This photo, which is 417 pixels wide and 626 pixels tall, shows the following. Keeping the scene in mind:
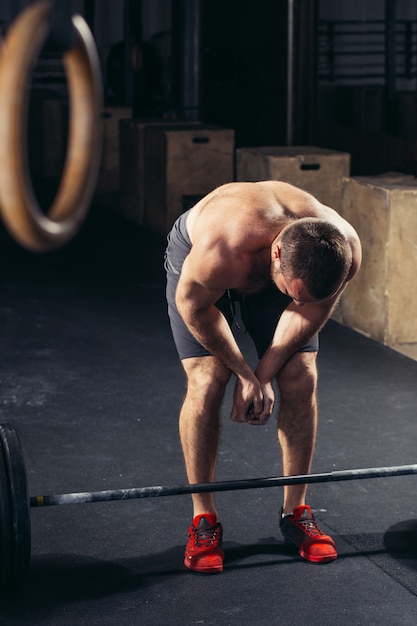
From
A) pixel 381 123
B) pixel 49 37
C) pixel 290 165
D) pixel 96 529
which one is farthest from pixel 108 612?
pixel 381 123

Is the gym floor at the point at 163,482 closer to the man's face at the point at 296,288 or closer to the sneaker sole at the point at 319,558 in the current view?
the sneaker sole at the point at 319,558

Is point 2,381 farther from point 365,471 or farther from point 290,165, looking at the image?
point 290,165

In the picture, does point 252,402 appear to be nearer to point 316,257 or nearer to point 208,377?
point 208,377

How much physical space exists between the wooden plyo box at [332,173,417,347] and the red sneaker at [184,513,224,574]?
8.97 ft

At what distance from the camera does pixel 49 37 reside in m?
1.03

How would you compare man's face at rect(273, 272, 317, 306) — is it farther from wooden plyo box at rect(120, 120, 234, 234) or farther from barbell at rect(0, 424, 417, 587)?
wooden plyo box at rect(120, 120, 234, 234)

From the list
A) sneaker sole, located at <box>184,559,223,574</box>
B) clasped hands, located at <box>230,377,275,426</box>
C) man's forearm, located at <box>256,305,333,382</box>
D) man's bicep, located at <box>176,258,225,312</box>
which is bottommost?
sneaker sole, located at <box>184,559,223,574</box>

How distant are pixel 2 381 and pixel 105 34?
50.3 feet

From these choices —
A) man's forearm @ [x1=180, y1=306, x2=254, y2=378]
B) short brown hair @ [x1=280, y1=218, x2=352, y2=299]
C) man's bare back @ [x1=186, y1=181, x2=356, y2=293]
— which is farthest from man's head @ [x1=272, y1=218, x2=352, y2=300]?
man's forearm @ [x1=180, y1=306, x2=254, y2=378]

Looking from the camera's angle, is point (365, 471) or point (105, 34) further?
point (105, 34)

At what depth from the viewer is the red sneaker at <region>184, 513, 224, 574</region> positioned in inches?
116

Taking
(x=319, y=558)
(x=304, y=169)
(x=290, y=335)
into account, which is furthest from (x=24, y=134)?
(x=304, y=169)

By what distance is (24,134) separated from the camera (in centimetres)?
101

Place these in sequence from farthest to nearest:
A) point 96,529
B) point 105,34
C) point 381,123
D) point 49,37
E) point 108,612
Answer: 1. point 105,34
2. point 381,123
3. point 96,529
4. point 108,612
5. point 49,37
